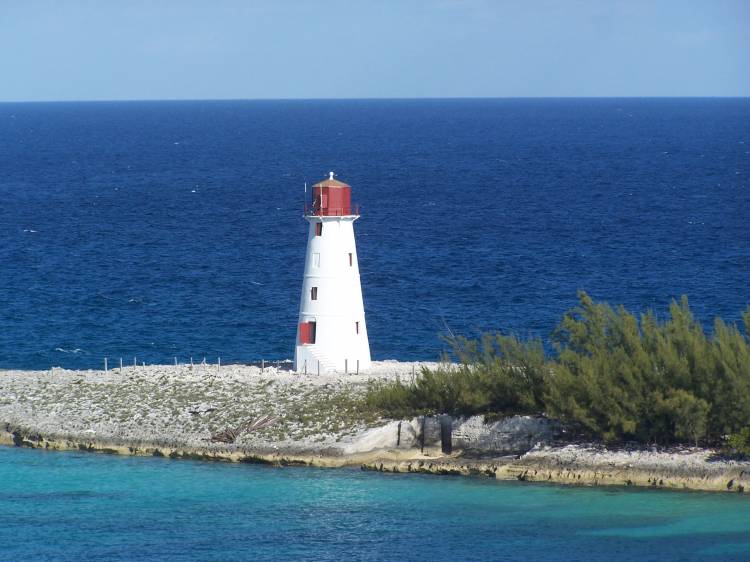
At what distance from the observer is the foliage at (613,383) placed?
45.2 metres

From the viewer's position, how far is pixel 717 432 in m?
45.7

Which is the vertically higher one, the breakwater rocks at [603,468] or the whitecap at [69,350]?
the whitecap at [69,350]

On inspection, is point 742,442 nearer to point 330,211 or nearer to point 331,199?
point 330,211

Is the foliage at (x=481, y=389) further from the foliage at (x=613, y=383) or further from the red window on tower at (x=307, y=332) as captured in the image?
the red window on tower at (x=307, y=332)

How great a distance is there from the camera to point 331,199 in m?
53.3

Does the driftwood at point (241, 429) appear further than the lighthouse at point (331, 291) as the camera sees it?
No

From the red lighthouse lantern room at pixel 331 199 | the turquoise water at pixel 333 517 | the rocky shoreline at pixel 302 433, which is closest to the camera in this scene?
the turquoise water at pixel 333 517

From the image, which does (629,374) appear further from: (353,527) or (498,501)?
(353,527)

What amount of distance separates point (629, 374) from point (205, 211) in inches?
3332

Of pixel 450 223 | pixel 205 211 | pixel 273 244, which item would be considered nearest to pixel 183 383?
pixel 273 244

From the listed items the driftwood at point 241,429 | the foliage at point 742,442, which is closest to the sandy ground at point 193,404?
the driftwood at point 241,429

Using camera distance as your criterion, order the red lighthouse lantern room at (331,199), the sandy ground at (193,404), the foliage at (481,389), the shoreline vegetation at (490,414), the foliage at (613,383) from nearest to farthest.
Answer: the shoreline vegetation at (490,414), the foliage at (613,383), the foliage at (481,389), the sandy ground at (193,404), the red lighthouse lantern room at (331,199)

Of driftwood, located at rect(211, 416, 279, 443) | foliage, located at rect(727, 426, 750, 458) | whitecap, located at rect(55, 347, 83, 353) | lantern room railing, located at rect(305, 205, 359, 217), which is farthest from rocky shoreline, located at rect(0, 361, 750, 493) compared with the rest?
whitecap, located at rect(55, 347, 83, 353)

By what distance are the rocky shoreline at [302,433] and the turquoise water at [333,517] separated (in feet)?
2.76
